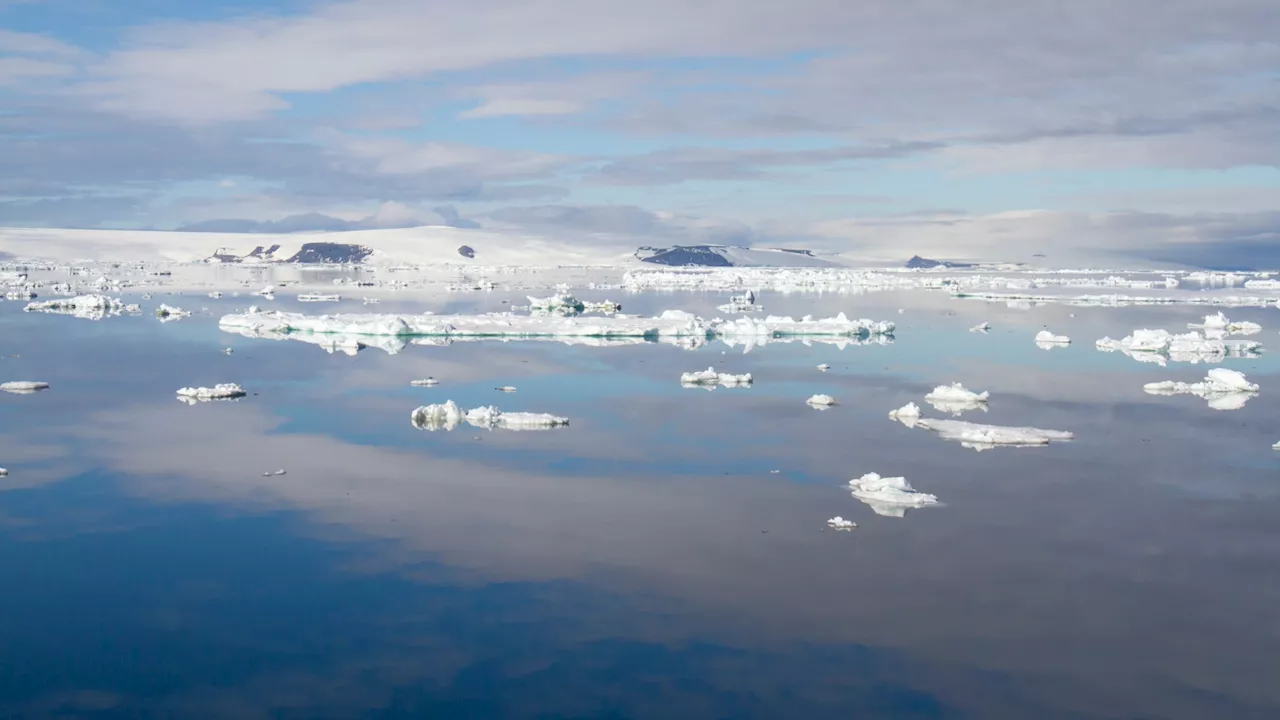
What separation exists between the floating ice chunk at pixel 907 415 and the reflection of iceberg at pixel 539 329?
10.5 metres

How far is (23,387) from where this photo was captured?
17.1 meters

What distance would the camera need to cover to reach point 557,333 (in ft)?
87.4

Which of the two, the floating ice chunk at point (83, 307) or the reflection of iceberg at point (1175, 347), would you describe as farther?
the floating ice chunk at point (83, 307)

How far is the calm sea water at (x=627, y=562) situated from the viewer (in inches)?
253

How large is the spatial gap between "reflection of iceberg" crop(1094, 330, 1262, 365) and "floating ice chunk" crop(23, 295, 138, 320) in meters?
26.6

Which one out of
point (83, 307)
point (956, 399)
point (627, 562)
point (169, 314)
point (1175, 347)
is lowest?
point (627, 562)

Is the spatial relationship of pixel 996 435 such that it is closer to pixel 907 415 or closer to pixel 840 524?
pixel 907 415

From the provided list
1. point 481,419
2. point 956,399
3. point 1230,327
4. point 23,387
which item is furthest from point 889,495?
point 1230,327

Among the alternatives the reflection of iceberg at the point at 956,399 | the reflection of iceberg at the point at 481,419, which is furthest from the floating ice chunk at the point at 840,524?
the reflection of iceberg at the point at 956,399

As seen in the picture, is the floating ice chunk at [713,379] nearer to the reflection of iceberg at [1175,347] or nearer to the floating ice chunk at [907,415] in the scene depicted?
the floating ice chunk at [907,415]

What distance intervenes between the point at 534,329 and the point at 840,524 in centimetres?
1787

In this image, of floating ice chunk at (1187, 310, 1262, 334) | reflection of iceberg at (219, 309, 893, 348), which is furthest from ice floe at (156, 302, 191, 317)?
floating ice chunk at (1187, 310, 1262, 334)

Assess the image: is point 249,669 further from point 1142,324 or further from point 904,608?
point 1142,324

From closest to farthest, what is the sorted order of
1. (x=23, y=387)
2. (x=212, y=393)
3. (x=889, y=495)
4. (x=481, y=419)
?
(x=889, y=495)
(x=481, y=419)
(x=212, y=393)
(x=23, y=387)
